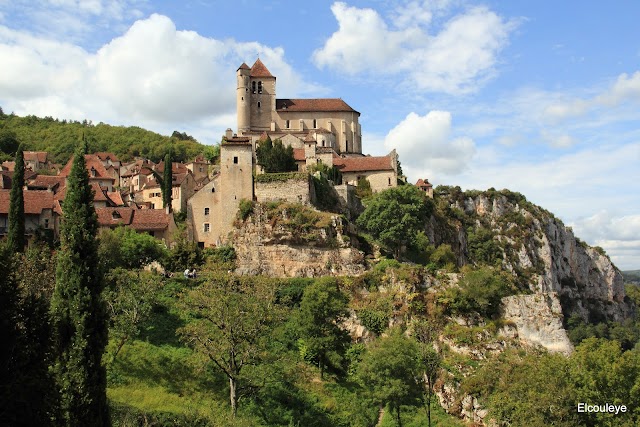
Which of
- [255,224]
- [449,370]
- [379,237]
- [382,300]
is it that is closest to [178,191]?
[255,224]

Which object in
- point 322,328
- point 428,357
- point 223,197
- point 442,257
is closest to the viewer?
point 428,357

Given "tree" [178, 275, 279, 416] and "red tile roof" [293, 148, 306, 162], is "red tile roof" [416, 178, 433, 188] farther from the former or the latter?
"tree" [178, 275, 279, 416]

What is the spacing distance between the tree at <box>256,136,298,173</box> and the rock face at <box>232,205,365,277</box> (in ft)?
30.7

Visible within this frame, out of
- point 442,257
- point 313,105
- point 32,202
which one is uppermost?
point 313,105

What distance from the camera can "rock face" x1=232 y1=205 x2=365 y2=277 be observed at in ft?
169

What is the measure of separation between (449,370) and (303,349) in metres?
10.2

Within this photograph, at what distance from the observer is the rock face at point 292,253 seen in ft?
169

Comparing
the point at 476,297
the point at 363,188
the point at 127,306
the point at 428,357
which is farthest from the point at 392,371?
the point at 363,188

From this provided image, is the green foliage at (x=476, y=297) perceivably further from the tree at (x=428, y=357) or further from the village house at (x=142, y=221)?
the village house at (x=142, y=221)

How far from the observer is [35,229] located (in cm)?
5034

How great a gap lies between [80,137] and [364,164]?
66.0 metres

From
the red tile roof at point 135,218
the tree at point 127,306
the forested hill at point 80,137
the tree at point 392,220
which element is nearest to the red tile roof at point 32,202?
the red tile roof at point 135,218

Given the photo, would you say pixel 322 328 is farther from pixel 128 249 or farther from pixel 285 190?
pixel 285 190

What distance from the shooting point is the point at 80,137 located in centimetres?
11081
